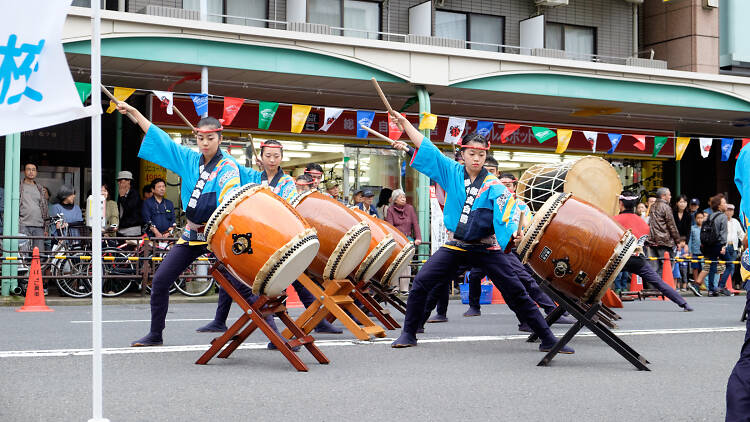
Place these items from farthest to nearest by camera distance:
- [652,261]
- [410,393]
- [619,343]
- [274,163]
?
[652,261]
[274,163]
[619,343]
[410,393]

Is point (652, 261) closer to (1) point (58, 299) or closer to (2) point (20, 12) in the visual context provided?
(1) point (58, 299)

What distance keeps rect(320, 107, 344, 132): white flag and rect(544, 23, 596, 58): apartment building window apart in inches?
244

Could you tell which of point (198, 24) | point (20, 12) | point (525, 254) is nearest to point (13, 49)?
point (20, 12)

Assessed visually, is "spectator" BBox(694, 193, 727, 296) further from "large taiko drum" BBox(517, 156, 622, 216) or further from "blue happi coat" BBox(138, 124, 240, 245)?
"blue happi coat" BBox(138, 124, 240, 245)

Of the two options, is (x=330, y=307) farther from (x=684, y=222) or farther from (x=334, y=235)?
(x=684, y=222)

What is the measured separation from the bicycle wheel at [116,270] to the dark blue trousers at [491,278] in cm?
759

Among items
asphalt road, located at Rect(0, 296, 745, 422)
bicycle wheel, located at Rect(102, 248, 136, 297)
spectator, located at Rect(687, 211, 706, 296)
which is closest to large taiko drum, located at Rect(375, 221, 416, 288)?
asphalt road, located at Rect(0, 296, 745, 422)

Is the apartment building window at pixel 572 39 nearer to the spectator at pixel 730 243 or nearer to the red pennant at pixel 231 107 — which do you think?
the spectator at pixel 730 243

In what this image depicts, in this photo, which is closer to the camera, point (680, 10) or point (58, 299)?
point (58, 299)

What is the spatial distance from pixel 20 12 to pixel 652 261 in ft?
47.9

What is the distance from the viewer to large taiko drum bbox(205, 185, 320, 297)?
6.38 m

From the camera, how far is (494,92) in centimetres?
1769

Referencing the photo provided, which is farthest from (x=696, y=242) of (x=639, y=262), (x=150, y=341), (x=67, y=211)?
(x=150, y=341)

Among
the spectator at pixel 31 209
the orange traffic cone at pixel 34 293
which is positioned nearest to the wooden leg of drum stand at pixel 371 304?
the orange traffic cone at pixel 34 293
